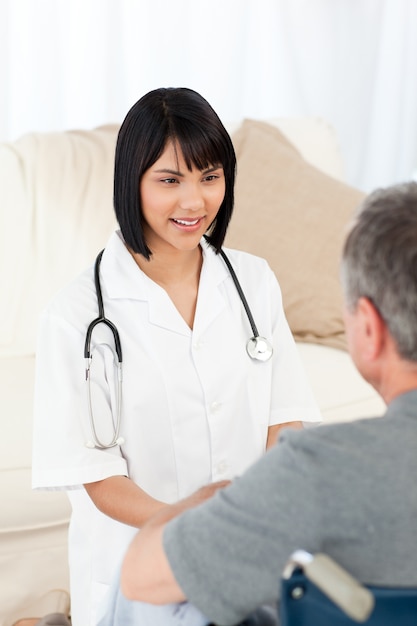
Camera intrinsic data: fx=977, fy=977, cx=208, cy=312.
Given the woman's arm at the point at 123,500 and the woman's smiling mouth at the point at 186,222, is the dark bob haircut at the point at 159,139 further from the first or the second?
the woman's arm at the point at 123,500

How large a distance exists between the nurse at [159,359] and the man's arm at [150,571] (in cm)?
38

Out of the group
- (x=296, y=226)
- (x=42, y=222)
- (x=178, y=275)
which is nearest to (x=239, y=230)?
(x=296, y=226)

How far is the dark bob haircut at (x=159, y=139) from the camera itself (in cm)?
153

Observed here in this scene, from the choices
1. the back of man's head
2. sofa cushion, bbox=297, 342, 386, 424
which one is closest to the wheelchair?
the back of man's head

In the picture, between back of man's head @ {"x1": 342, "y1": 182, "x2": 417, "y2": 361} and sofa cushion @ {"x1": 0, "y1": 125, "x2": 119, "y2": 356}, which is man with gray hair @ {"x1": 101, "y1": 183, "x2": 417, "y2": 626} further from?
sofa cushion @ {"x1": 0, "y1": 125, "x2": 119, "y2": 356}

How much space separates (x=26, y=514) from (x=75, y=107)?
1536 millimetres

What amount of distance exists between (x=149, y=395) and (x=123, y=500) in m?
0.18

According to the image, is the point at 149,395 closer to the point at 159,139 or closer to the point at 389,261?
the point at 159,139

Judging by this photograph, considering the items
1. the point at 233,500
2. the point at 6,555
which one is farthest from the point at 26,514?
the point at 233,500

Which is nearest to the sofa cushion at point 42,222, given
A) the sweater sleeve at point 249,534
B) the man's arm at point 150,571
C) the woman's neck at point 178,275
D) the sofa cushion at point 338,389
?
the sofa cushion at point 338,389

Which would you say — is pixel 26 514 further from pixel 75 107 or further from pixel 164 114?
pixel 75 107

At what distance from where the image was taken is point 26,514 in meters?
2.12

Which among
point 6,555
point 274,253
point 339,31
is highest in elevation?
point 339,31

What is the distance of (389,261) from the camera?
995 mm
